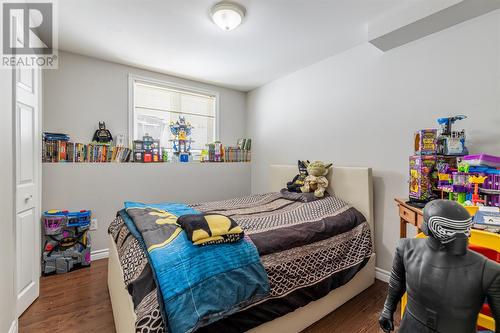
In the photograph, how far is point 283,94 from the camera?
3596mm

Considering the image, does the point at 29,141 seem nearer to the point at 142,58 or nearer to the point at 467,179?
the point at 142,58

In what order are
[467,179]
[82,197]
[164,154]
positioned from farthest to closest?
1. [164,154]
2. [82,197]
3. [467,179]

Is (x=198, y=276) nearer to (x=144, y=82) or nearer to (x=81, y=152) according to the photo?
(x=81, y=152)

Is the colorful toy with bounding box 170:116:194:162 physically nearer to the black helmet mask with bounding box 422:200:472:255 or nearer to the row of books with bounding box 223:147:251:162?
the row of books with bounding box 223:147:251:162

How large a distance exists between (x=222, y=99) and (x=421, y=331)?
3900 millimetres

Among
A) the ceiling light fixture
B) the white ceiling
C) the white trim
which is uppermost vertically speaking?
the white ceiling

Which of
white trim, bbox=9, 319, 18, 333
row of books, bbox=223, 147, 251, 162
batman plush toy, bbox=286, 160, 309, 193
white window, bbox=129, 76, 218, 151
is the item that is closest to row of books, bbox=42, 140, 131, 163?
white window, bbox=129, 76, 218, 151

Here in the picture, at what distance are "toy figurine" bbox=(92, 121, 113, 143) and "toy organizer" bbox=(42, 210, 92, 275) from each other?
90 centimetres

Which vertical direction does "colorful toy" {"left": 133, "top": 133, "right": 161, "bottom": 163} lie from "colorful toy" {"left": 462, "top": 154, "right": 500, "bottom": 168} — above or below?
above

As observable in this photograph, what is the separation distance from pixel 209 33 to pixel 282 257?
2191 mm

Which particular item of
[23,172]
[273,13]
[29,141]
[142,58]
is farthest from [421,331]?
[142,58]

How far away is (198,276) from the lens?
1162 millimetres

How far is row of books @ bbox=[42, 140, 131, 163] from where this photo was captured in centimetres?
265

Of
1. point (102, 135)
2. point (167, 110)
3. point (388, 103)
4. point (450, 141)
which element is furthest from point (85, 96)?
point (450, 141)
